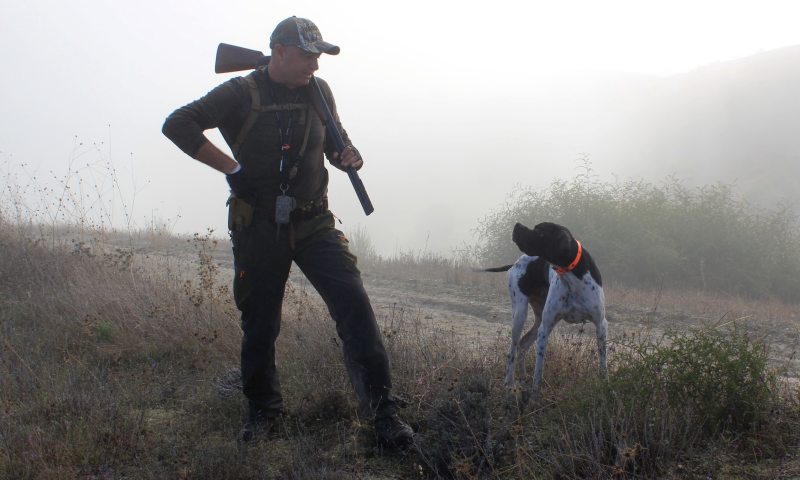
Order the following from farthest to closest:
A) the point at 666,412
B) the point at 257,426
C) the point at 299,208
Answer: the point at 257,426 < the point at 299,208 < the point at 666,412

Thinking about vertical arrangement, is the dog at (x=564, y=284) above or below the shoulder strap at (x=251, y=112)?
below

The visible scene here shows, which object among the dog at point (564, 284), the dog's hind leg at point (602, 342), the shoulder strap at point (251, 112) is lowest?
the dog's hind leg at point (602, 342)

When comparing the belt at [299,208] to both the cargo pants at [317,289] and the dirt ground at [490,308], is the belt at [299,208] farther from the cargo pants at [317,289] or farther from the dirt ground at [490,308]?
the dirt ground at [490,308]

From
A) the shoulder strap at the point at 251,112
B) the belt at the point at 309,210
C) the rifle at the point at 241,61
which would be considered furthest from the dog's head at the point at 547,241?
the shoulder strap at the point at 251,112

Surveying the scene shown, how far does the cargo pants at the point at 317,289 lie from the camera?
4242mm

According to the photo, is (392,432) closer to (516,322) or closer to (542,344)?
(542,344)

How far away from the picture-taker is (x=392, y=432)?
4176mm

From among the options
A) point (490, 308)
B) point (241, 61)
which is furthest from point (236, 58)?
point (490, 308)

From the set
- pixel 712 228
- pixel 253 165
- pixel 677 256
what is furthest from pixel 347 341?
pixel 712 228

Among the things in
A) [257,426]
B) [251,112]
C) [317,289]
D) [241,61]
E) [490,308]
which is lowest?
[257,426]

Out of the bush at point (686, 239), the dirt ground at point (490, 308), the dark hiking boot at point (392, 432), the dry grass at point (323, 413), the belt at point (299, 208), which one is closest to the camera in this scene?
the dry grass at point (323, 413)

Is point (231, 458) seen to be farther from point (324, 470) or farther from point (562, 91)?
point (562, 91)

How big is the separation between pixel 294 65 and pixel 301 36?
0.18 m

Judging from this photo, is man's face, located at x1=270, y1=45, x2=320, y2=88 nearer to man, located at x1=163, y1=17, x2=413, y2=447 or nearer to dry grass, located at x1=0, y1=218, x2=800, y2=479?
man, located at x1=163, y1=17, x2=413, y2=447
